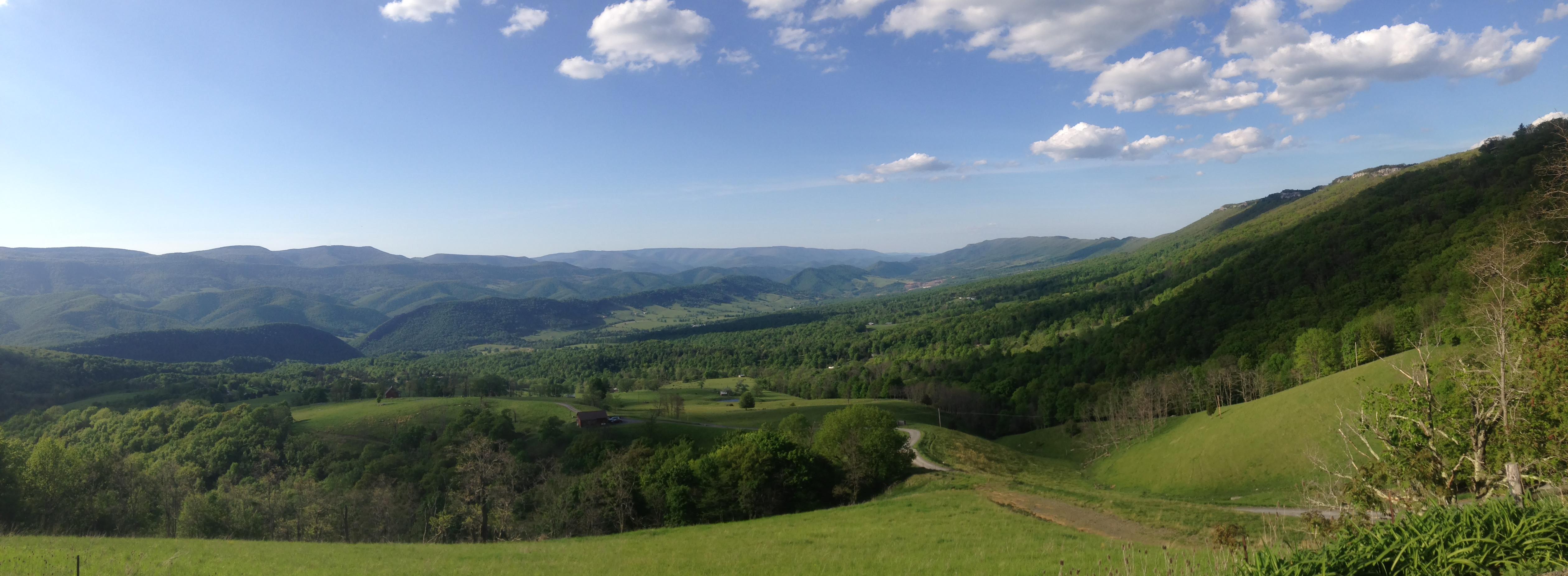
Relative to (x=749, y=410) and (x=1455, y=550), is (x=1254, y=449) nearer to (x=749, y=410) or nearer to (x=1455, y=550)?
(x=1455, y=550)

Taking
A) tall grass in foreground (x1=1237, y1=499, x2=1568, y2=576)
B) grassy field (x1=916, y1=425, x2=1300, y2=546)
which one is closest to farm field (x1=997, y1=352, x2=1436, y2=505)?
grassy field (x1=916, y1=425, x2=1300, y2=546)

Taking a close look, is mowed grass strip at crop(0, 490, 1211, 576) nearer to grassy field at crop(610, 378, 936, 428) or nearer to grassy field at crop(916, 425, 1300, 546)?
grassy field at crop(916, 425, 1300, 546)

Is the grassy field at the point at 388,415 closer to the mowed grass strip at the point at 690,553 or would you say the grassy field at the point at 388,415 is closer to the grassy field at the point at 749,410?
the grassy field at the point at 749,410

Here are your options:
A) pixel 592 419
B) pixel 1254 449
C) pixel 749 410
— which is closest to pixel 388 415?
pixel 592 419

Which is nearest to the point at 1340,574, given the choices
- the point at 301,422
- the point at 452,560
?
the point at 452,560

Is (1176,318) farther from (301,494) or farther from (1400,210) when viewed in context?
(301,494)

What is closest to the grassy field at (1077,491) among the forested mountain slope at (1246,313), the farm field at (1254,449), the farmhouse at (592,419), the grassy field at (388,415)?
the farm field at (1254,449)
